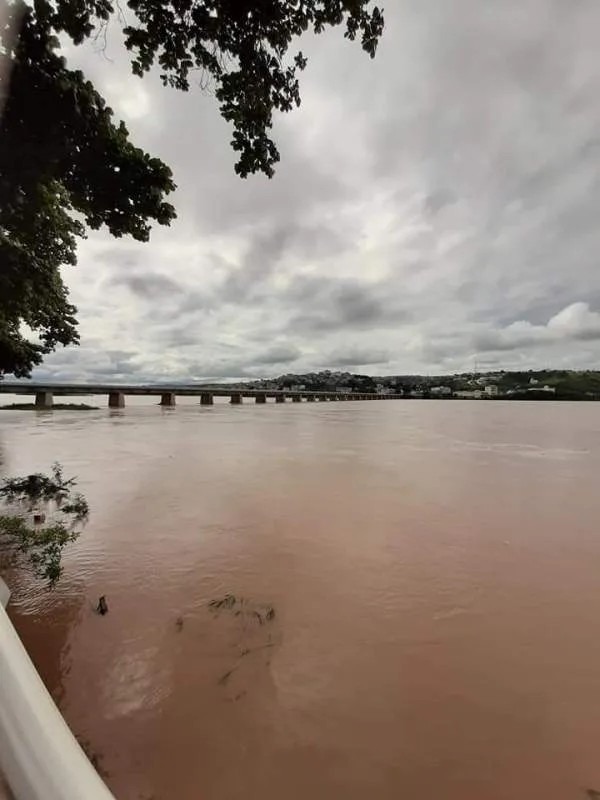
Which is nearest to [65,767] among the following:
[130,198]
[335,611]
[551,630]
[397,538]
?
[335,611]

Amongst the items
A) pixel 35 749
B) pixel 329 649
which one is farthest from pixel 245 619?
pixel 35 749

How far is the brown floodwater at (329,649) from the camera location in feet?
7.59

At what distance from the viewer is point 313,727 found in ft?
8.47

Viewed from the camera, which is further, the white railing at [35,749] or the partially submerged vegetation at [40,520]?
the partially submerged vegetation at [40,520]

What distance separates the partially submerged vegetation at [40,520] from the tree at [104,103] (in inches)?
149

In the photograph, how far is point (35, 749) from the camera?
4.42 ft

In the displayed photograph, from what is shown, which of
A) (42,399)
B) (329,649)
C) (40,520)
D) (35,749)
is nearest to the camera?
(35,749)

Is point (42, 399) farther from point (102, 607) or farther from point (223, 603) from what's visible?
point (223, 603)

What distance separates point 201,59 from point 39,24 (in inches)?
85.8

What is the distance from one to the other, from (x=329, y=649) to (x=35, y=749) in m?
2.46

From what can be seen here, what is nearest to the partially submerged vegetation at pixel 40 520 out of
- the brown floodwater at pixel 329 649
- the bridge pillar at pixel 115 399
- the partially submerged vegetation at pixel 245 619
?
the brown floodwater at pixel 329 649

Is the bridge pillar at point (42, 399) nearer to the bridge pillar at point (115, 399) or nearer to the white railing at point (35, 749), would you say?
the bridge pillar at point (115, 399)

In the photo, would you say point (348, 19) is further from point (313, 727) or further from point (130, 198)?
point (313, 727)

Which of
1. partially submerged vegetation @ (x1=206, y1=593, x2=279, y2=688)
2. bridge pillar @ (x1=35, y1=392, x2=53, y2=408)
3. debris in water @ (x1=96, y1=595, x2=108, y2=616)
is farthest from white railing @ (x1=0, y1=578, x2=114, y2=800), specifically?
bridge pillar @ (x1=35, y1=392, x2=53, y2=408)
